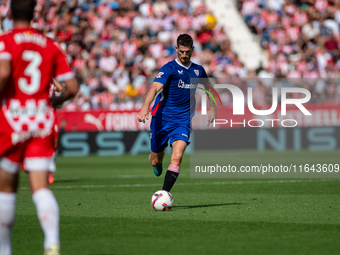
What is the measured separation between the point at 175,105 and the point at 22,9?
4.74 m

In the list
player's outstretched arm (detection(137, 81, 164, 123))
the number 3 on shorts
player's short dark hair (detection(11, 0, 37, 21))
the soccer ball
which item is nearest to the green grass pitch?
the soccer ball

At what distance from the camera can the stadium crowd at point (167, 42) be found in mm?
23609

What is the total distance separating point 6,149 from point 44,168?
12.8 inches

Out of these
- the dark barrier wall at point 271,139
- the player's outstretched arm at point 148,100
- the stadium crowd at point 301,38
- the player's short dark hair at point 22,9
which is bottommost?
the dark barrier wall at point 271,139

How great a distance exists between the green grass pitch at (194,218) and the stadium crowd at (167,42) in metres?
10.2

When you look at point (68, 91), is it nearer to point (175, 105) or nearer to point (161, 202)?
point (161, 202)

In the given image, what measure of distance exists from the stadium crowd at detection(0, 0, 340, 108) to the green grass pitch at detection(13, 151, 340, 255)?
33.5 feet

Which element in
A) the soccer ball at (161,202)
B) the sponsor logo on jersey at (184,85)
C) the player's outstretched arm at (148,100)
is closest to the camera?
the player's outstretched arm at (148,100)

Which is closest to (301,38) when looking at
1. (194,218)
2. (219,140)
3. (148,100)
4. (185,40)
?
(219,140)

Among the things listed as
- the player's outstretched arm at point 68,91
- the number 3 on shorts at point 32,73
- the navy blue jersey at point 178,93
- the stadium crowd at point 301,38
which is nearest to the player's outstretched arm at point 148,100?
the navy blue jersey at point 178,93

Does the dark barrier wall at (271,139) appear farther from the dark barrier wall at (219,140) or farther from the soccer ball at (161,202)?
the soccer ball at (161,202)

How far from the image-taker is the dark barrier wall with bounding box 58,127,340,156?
22.6m

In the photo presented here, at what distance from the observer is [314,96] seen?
23.8 meters

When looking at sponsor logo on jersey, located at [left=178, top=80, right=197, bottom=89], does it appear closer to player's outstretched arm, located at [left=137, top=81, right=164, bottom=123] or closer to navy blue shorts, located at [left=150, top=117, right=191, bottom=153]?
player's outstretched arm, located at [left=137, top=81, right=164, bottom=123]
